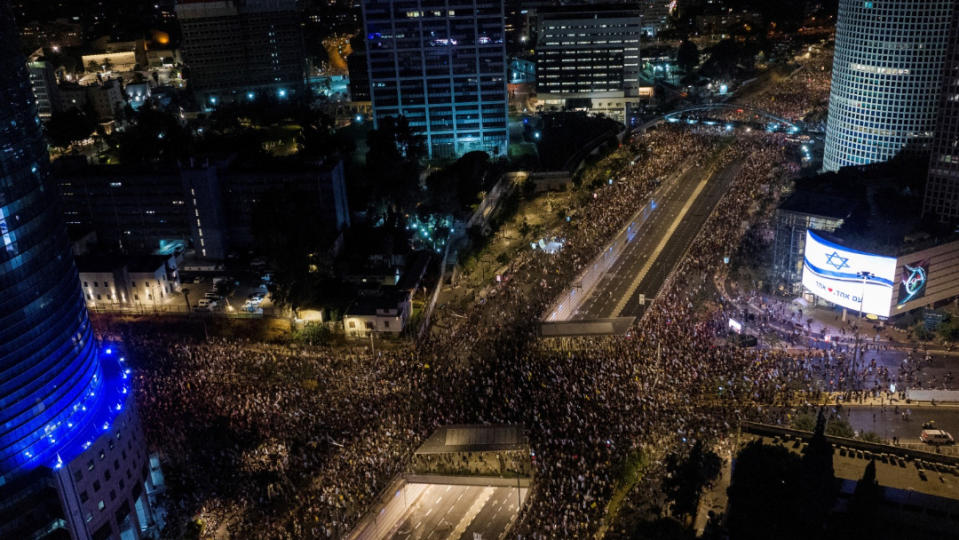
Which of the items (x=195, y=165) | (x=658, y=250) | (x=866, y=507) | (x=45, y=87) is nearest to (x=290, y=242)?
(x=195, y=165)

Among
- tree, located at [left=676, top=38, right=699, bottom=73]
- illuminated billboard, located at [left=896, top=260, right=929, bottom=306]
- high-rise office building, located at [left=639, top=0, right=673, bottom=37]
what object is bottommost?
illuminated billboard, located at [left=896, top=260, right=929, bottom=306]

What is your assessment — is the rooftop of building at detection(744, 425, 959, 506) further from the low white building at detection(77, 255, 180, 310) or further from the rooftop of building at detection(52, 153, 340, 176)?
the rooftop of building at detection(52, 153, 340, 176)

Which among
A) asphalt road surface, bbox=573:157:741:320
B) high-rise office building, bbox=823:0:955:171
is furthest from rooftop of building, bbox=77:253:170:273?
high-rise office building, bbox=823:0:955:171

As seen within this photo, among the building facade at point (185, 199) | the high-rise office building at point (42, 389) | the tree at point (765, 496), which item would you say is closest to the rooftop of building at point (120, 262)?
the building facade at point (185, 199)

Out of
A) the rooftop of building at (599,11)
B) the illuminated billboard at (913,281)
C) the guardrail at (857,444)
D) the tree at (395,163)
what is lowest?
the guardrail at (857,444)

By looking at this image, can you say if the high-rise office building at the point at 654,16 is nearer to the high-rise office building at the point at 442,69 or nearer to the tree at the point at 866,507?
the high-rise office building at the point at 442,69

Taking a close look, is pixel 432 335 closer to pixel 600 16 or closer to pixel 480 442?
pixel 480 442

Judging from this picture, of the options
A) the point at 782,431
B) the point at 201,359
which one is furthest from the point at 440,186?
the point at 782,431

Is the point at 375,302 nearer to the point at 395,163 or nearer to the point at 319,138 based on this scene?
the point at 395,163
